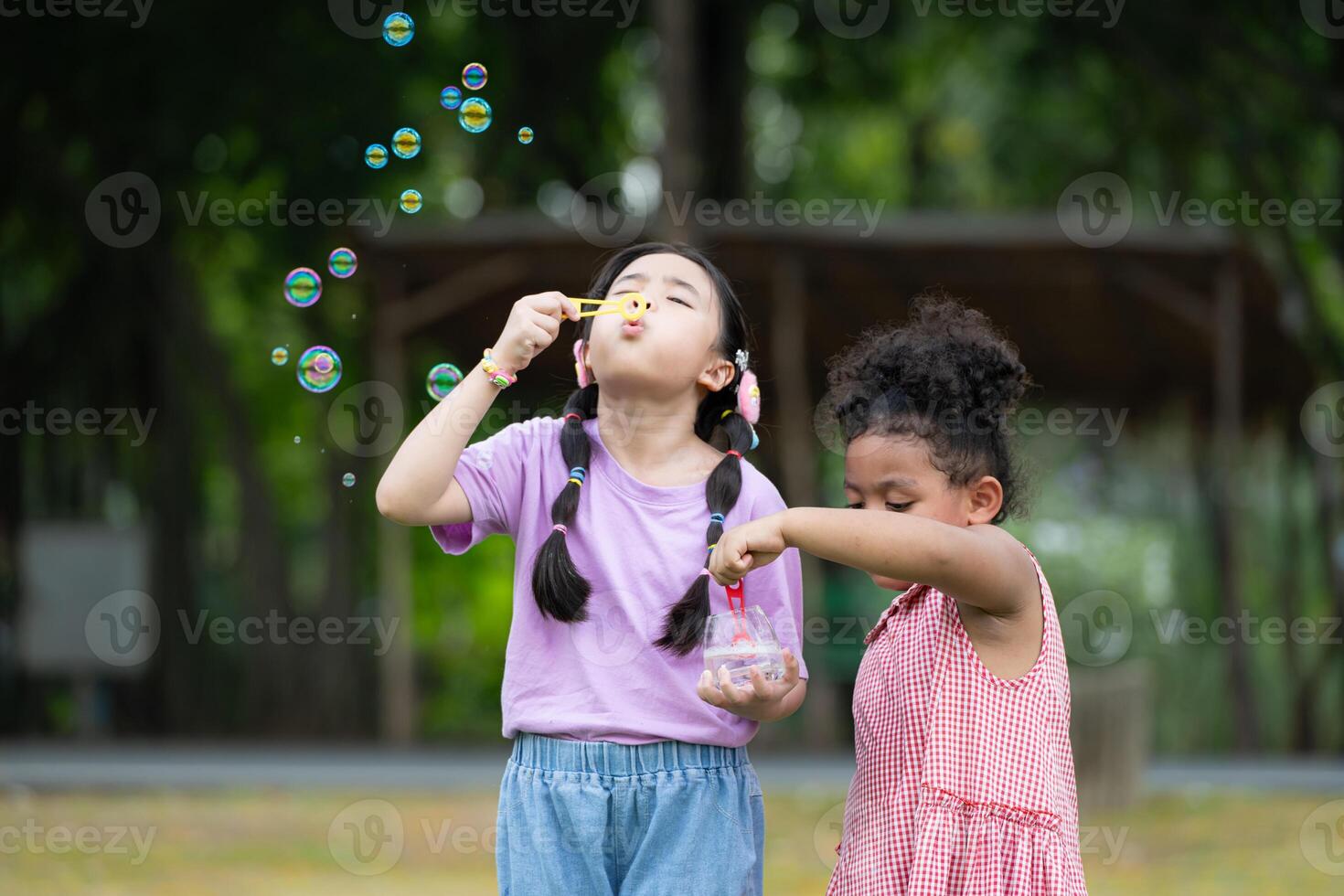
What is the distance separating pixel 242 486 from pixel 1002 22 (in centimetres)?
681

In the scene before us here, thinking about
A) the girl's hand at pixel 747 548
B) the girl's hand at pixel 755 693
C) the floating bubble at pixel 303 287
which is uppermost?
the floating bubble at pixel 303 287

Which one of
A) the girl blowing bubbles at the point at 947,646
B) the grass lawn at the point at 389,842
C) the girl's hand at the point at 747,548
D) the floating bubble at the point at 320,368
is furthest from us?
the grass lawn at the point at 389,842

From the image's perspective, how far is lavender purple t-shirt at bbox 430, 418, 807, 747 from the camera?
232 centimetres

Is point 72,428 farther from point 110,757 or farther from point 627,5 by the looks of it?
point 627,5

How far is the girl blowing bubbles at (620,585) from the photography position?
7.47 ft

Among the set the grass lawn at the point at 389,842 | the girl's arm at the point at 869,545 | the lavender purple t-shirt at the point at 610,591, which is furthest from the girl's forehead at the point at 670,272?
the grass lawn at the point at 389,842

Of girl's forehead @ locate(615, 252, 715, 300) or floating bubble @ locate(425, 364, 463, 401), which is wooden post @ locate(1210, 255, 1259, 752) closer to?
floating bubble @ locate(425, 364, 463, 401)

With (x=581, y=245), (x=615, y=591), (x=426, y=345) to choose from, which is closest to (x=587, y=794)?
(x=615, y=591)

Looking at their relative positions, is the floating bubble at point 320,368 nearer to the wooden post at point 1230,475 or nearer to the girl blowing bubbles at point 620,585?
the girl blowing bubbles at point 620,585

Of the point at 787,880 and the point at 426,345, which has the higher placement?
the point at 426,345

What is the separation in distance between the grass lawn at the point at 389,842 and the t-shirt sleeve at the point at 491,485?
3560 millimetres

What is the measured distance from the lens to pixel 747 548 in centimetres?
209

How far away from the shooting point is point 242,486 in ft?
40.8

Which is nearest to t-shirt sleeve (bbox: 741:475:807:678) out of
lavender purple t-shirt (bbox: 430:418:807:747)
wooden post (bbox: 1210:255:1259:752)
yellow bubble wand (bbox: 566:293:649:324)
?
lavender purple t-shirt (bbox: 430:418:807:747)
